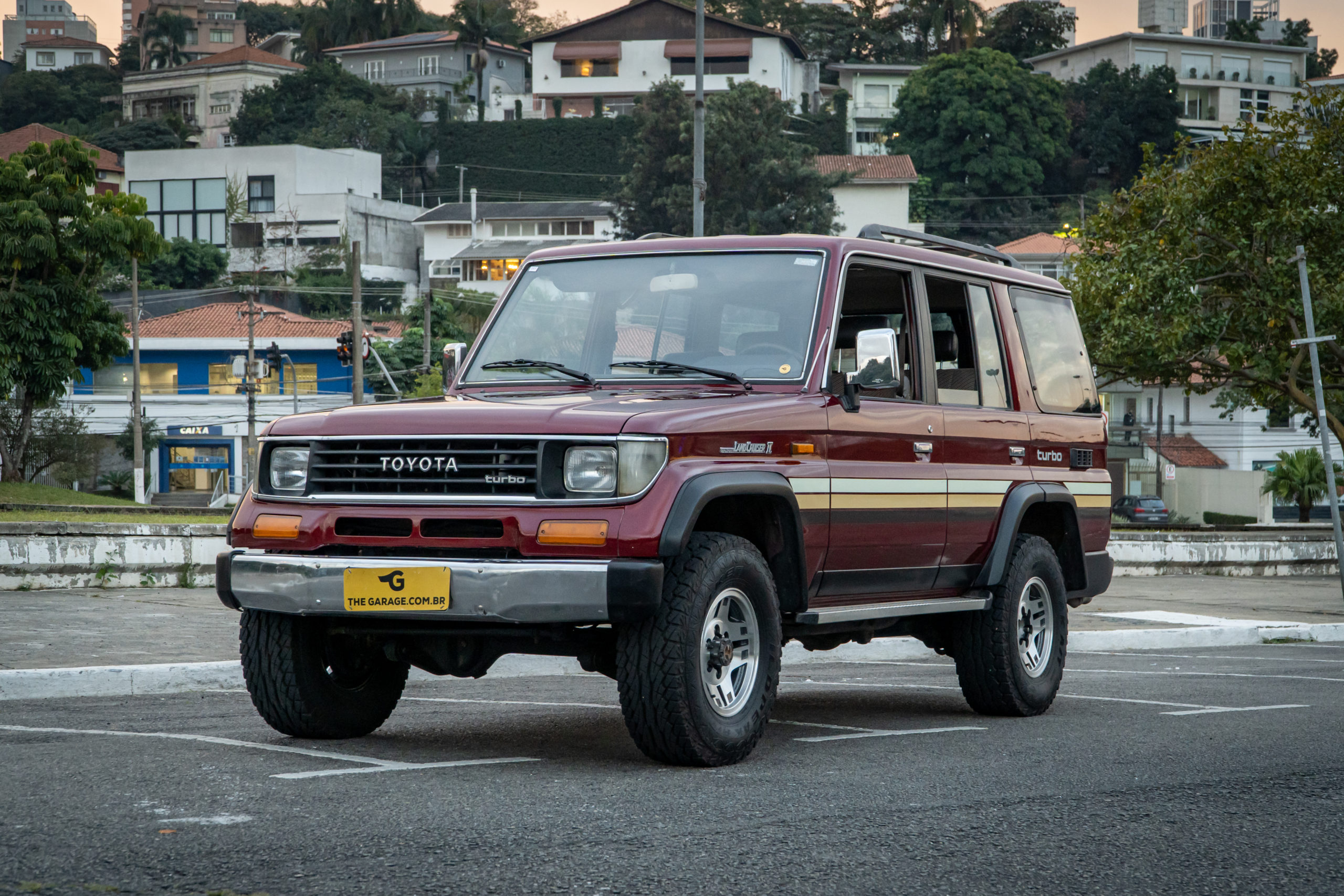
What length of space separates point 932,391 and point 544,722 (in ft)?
8.32

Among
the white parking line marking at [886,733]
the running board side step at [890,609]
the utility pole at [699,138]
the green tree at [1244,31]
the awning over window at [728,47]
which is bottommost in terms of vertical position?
the white parking line marking at [886,733]

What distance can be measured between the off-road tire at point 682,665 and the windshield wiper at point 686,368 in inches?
35.3

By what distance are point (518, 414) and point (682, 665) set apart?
116 centimetres

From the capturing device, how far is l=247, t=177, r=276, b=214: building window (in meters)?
92.2

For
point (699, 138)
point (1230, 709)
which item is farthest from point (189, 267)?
point (1230, 709)

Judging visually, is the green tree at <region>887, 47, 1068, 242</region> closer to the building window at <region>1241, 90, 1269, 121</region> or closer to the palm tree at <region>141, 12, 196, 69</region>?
the building window at <region>1241, 90, 1269, 121</region>

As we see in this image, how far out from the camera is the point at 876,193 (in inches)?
3494

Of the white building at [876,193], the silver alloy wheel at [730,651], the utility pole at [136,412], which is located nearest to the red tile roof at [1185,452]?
the white building at [876,193]

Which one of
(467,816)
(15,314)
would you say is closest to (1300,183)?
(467,816)

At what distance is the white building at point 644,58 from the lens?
10562 cm

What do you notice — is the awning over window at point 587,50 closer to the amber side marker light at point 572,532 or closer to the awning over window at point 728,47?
the awning over window at point 728,47

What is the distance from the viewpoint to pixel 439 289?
92875 mm

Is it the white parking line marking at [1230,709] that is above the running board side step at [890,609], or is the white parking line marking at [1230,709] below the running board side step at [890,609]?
below

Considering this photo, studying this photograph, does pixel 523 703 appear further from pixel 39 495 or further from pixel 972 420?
pixel 39 495
